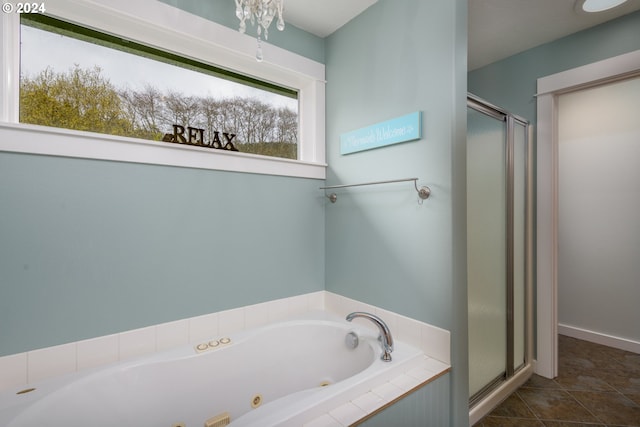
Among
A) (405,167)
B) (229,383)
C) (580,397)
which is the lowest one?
(580,397)

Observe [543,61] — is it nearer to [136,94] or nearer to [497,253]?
[497,253]

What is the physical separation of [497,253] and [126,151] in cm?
219

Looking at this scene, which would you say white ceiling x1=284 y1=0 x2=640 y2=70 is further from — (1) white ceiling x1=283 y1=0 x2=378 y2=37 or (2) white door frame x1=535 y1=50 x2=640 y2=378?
(2) white door frame x1=535 y1=50 x2=640 y2=378

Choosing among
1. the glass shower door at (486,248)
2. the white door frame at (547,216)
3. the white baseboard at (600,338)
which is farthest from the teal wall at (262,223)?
the white baseboard at (600,338)

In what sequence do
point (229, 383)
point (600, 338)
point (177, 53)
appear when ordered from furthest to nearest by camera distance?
point (600, 338) → point (177, 53) → point (229, 383)

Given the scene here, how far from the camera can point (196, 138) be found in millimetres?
1617

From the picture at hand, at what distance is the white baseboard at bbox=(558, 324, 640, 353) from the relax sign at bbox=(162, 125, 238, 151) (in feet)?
11.7

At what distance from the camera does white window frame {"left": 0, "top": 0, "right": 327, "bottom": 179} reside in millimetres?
1169

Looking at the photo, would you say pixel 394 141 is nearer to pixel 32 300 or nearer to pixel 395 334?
pixel 395 334

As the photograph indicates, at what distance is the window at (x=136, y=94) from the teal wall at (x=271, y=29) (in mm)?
256

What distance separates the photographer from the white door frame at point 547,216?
208cm

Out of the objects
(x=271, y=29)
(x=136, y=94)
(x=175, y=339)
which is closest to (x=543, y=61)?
(x=271, y=29)

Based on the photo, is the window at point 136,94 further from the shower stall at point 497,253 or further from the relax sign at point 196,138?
the shower stall at point 497,253

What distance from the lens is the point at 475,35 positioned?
6.78ft
